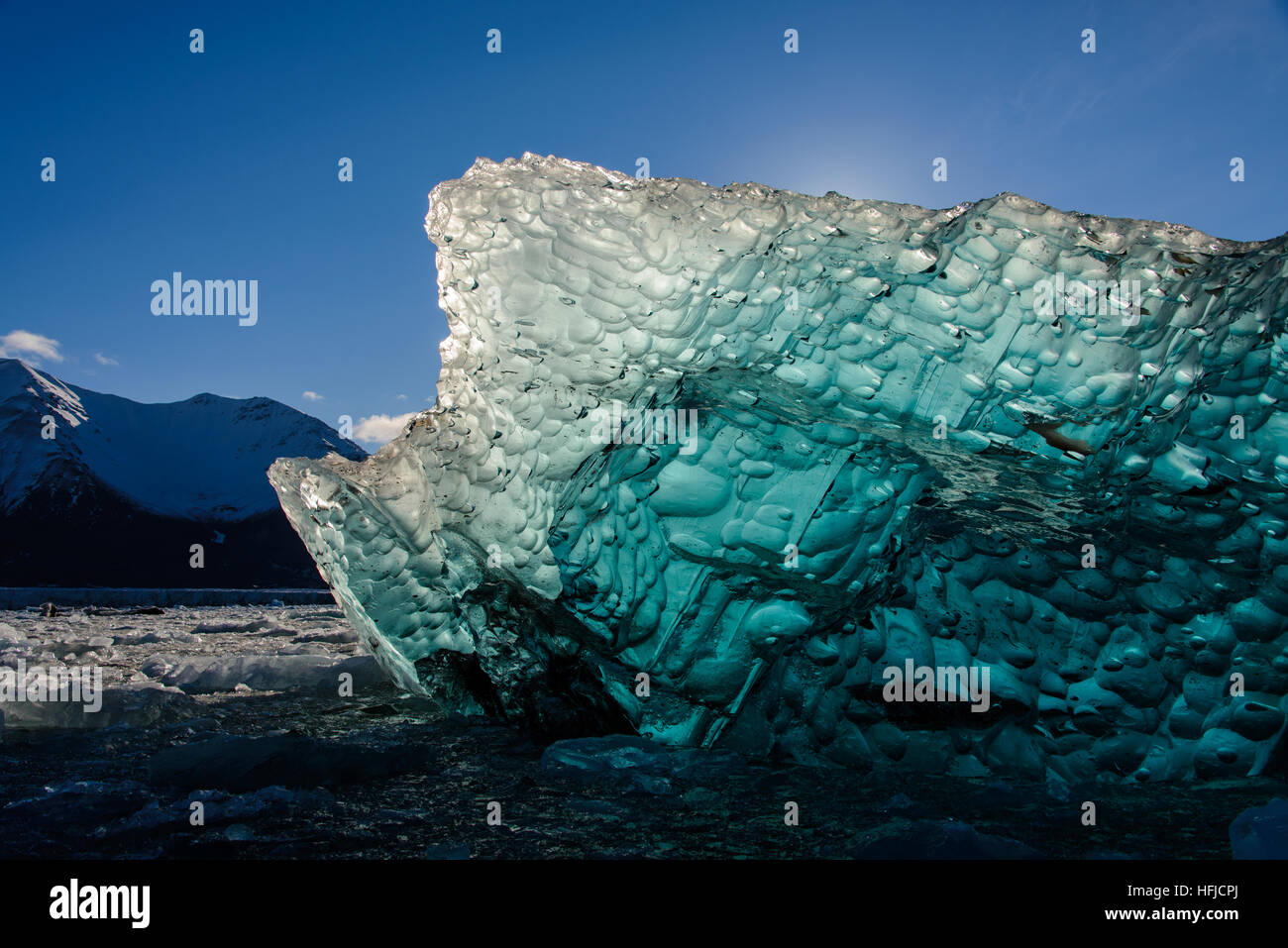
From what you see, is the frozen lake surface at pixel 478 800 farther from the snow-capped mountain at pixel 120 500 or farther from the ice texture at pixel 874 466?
the snow-capped mountain at pixel 120 500

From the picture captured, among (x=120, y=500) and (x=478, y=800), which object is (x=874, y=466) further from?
(x=120, y=500)

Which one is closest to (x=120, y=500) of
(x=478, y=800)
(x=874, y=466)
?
(x=478, y=800)

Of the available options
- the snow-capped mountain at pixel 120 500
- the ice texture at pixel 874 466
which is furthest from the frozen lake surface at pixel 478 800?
the snow-capped mountain at pixel 120 500

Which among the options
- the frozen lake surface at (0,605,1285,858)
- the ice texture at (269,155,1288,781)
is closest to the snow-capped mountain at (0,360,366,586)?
the frozen lake surface at (0,605,1285,858)

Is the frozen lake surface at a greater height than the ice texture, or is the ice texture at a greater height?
the ice texture

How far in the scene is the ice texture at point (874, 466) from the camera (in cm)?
180

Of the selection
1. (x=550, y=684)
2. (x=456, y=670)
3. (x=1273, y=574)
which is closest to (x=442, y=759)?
(x=550, y=684)

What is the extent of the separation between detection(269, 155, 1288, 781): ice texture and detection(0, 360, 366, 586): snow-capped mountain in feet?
126

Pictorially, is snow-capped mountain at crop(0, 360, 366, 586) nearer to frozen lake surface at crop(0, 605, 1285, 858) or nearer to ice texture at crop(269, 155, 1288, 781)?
frozen lake surface at crop(0, 605, 1285, 858)

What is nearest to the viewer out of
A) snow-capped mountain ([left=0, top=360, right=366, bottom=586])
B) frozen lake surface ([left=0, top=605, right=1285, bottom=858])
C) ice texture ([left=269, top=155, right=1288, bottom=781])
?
frozen lake surface ([left=0, top=605, right=1285, bottom=858])

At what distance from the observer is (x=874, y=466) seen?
2.18m

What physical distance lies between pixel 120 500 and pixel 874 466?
52.6 m

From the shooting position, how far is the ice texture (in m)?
1.80

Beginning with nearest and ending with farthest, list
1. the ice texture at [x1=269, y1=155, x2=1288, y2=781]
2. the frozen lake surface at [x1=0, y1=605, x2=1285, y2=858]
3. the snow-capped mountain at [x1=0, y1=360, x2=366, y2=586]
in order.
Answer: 1. the frozen lake surface at [x1=0, y1=605, x2=1285, y2=858]
2. the ice texture at [x1=269, y1=155, x2=1288, y2=781]
3. the snow-capped mountain at [x1=0, y1=360, x2=366, y2=586]
